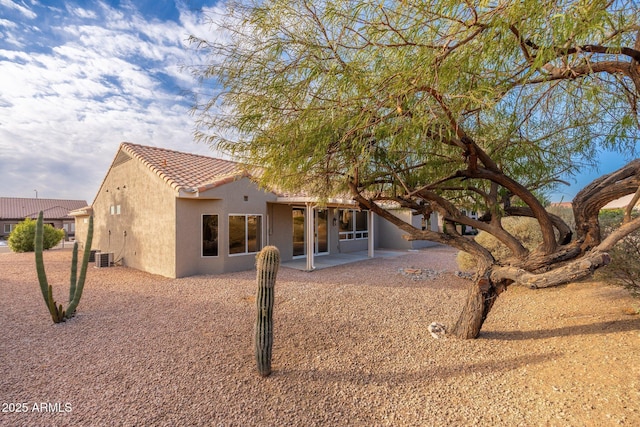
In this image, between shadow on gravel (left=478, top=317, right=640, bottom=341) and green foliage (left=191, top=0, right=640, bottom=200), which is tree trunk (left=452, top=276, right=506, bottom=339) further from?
green foliage (left=191, top=0, right=640, bottom=200)

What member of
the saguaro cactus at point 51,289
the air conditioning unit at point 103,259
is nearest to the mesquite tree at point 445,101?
the saguaro cactus at point 51,289

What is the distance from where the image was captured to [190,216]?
39.4 ft

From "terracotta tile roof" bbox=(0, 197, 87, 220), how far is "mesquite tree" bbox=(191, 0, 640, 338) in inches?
1821

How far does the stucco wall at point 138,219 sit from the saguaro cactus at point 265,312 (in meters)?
8.39

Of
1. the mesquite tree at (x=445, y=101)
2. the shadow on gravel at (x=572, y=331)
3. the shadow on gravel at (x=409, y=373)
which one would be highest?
the mesquite tree at (x=445, y=101)

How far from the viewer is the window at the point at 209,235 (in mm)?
12391

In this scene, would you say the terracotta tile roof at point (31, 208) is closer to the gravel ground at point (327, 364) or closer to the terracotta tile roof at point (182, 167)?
the terracotta tile roof at point (182, 167)

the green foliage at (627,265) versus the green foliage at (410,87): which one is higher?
the green foliage at (410,87)

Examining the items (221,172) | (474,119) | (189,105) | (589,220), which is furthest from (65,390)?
(221,172)

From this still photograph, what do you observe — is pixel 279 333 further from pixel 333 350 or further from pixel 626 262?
pixel 626 262

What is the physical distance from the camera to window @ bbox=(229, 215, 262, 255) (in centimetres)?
1285

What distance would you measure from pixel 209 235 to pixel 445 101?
10.9m

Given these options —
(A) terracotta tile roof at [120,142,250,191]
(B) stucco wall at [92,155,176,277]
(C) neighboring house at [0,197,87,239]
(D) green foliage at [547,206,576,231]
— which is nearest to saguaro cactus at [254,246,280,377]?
(A) terracotta tile roof at [120,142,250,191]

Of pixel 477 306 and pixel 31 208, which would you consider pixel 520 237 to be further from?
pixel 31 208
